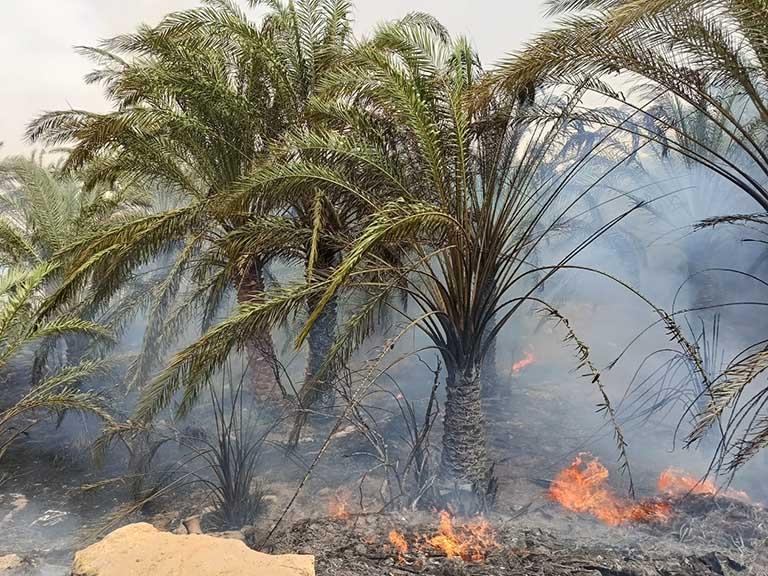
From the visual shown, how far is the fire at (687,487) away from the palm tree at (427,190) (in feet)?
6.61

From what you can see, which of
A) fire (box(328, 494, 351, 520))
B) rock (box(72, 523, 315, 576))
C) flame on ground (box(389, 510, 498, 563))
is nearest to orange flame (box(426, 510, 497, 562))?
flame on ground (box(389, 510, 498, 563))

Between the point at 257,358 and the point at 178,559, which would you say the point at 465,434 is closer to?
the point at 178,559

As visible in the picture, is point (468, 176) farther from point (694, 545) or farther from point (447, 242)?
point (694, 545)

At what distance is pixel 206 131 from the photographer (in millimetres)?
6480

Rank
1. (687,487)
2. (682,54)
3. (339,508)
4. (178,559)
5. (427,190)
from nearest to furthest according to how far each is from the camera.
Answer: (178,559)
(682,54)
(427,190)
(339,508)
(687,487)

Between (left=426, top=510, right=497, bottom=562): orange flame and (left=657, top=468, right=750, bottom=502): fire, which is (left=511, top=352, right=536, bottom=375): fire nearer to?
(left=657, top=468, right=750, bottom=502): fire

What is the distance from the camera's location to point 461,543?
16.1 feet

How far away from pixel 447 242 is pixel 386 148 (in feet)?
4.09

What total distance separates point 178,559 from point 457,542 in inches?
99.3

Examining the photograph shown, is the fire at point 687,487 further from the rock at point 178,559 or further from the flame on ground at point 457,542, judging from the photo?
the rock at point 178,559

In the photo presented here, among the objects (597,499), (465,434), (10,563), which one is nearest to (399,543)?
(465,434)

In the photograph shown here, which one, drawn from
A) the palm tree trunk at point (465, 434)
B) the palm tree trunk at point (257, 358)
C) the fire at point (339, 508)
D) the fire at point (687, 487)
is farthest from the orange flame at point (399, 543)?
the palm tree trunk at point (257, 358)

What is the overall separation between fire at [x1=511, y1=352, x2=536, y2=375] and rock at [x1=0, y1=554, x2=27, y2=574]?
836 centimetres

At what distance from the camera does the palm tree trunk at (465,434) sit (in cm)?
581
